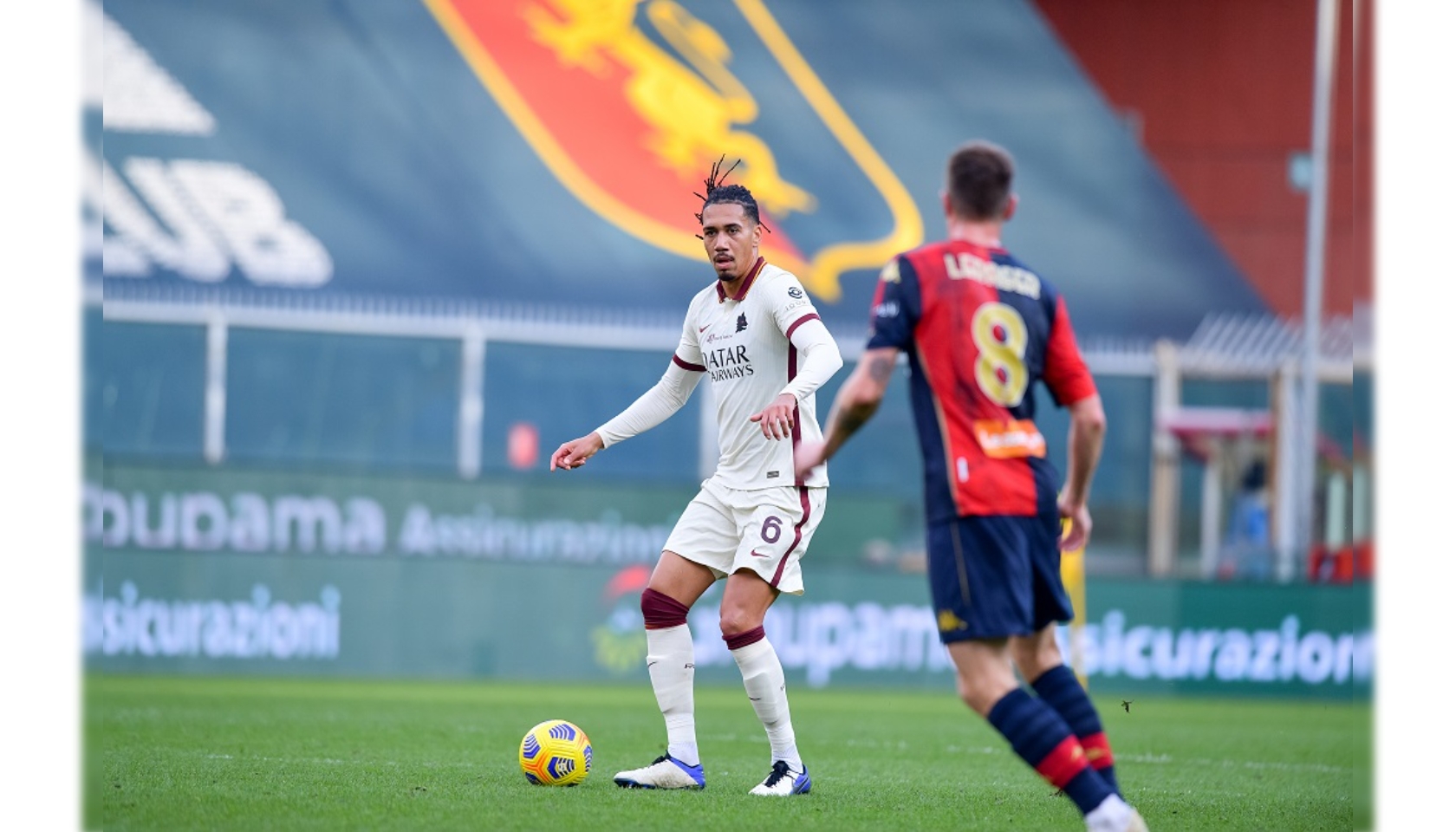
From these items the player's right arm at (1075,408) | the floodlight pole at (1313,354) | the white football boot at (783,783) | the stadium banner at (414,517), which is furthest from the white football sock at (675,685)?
the floodlight pole at (1313,354)

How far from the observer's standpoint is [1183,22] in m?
29.7

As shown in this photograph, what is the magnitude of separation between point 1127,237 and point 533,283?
30.0 feet

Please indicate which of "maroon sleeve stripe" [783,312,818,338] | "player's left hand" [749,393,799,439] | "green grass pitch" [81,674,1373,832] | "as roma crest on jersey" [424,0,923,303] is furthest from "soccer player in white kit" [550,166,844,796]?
"as roma crest on jersey" [424,0,923,303]

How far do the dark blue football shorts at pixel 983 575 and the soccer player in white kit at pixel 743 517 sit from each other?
1.70 m

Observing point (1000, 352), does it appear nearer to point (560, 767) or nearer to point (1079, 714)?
point (1079, 714)

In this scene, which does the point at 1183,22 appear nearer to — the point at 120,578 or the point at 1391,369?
the point at 120,578

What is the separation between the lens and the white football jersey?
663cm

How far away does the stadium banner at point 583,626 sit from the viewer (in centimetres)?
1498

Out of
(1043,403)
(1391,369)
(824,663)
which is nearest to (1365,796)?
(1391,369)

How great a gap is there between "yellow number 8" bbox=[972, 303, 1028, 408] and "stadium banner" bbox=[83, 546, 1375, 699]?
10315 millimetres

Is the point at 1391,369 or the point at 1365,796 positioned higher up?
the point at 1391,369

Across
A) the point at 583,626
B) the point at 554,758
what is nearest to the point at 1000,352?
the point at 554,758

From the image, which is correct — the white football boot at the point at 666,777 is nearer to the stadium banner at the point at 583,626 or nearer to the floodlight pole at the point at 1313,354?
the stadium banner at the point at 583,626

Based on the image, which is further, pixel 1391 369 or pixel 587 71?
pixel 587 71
